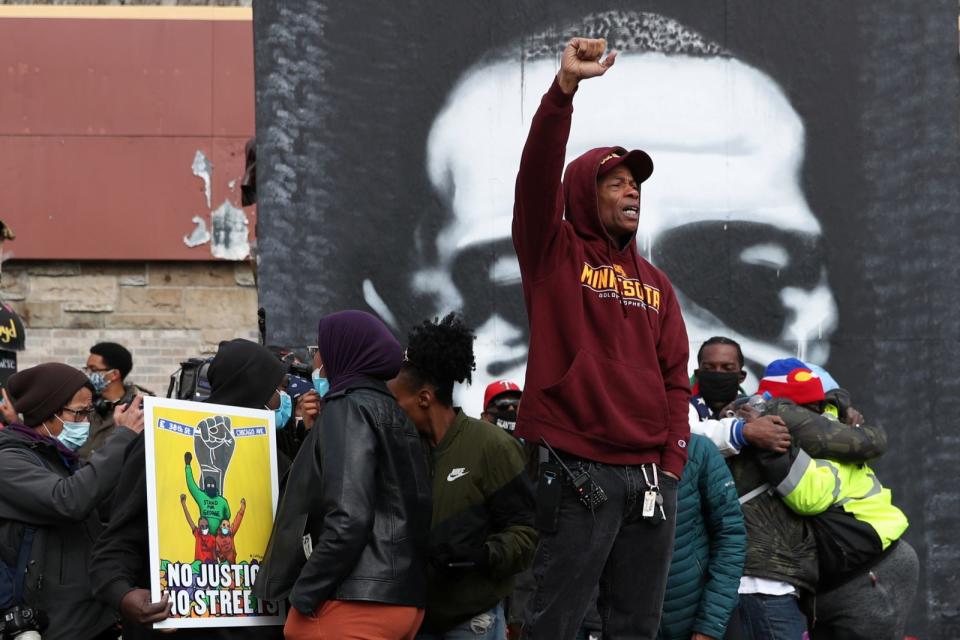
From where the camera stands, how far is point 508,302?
292 inches

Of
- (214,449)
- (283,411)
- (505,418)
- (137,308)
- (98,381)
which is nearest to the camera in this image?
(214,449)

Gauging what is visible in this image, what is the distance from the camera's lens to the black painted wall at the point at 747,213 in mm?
7246

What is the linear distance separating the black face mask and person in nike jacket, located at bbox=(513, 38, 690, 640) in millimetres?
1837

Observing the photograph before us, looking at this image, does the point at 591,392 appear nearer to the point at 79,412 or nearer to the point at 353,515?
the point at 353,515

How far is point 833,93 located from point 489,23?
78.8 inches

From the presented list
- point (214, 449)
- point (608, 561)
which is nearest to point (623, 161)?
point (608, 561)

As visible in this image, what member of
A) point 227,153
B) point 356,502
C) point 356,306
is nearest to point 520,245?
point 356,502

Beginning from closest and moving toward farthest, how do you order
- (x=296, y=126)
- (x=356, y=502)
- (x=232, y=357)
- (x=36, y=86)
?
(x=356, y=502), (x=232, y=357), (x=296, y=126), (x=36, y=86)

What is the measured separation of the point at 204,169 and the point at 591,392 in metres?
10.0

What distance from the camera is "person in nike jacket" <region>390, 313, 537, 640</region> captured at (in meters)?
5.00

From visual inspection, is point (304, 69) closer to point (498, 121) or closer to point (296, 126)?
point (296, 126)

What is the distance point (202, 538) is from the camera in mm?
4418

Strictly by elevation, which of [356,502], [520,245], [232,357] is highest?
[520,245]

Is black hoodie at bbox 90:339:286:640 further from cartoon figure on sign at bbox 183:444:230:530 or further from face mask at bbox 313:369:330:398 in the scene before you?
face mask at bbox 313:369:330:398
